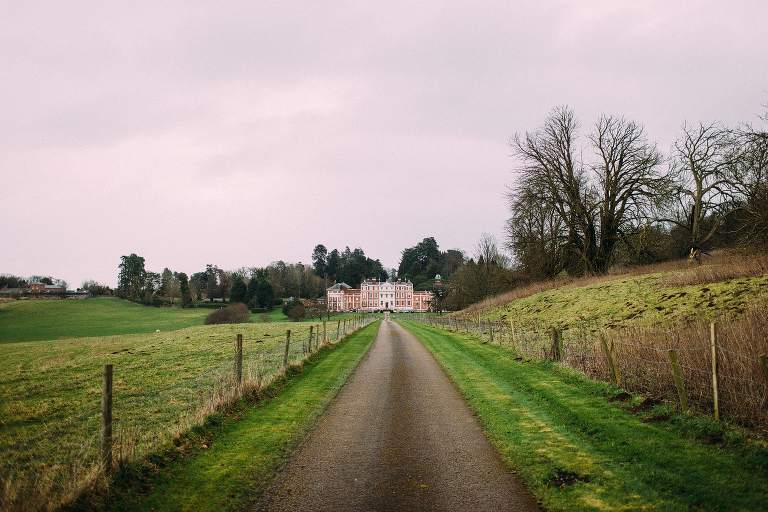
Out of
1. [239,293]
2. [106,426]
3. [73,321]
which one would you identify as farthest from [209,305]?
[106,426]

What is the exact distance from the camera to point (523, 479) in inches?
254

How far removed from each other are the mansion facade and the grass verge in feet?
483

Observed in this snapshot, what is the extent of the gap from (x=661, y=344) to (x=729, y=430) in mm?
3507

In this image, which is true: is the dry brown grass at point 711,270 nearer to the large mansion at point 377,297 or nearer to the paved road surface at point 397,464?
the paved road surface at point 397,464

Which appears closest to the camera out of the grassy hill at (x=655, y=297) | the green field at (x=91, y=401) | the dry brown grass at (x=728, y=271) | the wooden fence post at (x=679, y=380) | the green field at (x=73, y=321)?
the green field at (x=91, y=401)

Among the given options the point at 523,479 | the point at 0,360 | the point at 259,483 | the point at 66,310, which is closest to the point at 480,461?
the point at 523,479

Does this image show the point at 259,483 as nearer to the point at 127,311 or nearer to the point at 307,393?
the point at 307,393

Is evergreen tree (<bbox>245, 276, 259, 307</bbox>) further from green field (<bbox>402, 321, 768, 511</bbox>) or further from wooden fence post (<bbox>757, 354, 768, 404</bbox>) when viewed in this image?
wooden fence post (<bbox>757, 354, 768, 404</bbox>)

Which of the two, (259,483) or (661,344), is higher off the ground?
(661,344)

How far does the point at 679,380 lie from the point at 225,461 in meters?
8.48

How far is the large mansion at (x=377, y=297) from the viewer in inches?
6245

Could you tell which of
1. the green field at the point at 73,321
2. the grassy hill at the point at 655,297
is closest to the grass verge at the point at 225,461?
the grassy hill at the point at 655,297

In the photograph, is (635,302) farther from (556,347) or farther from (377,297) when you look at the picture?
(377,297)

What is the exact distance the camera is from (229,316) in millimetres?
69938
